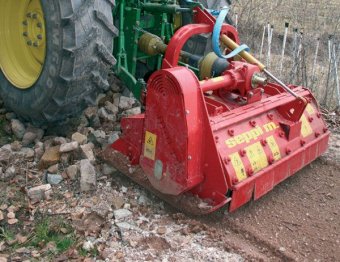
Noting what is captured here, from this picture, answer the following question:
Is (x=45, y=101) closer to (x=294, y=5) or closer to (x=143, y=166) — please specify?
(x=143, y=166)

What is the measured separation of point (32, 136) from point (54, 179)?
1.95 feet

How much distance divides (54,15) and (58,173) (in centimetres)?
111

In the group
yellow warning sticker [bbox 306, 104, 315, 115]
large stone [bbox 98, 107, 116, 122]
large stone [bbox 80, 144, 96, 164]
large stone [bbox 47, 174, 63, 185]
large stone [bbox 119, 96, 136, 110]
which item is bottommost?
large stone [bbox 47, 174, 63, 185]

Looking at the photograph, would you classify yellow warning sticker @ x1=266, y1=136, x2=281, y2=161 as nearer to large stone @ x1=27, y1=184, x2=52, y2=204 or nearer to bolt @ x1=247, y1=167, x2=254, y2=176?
bolt @ x1=247, y1=167, x2=254, y2=176

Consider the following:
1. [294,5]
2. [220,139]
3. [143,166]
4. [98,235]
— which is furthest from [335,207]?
[294,5]

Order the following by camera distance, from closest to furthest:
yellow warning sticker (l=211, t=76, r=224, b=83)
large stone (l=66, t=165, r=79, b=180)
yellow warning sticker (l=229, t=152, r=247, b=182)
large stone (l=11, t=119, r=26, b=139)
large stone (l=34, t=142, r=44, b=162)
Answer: yellow warning sticker (l=229, t=152, r=247, b=182) < yellow warning sticker (l=211, t=76, r=224, b=83) < large stone (l=66, t=165, r=79, b=180) < large stone (l=34, t=142, r=44, b=162) < large stone (l=11, t=119, r=26, b=139)

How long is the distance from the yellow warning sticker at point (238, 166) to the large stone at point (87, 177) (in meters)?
0.98

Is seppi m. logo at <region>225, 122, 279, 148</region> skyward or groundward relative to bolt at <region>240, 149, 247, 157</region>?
skyward

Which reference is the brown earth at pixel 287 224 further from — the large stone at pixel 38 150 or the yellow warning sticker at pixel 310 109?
the large stone at pixel 38 150

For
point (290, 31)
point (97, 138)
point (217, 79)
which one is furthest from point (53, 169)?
point (290, 31)

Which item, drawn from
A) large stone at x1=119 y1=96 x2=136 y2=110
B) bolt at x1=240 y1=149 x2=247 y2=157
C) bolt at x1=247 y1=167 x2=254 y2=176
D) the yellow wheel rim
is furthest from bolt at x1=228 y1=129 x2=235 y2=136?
the yellow wheel rim

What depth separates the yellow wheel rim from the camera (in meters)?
3.63

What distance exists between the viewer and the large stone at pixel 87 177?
3266 mm

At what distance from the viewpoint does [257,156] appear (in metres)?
3.13
